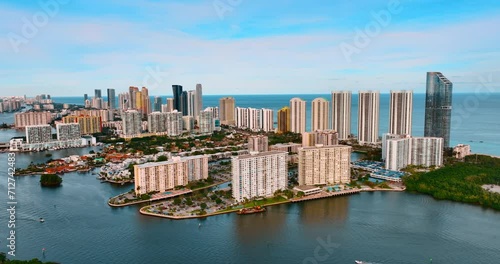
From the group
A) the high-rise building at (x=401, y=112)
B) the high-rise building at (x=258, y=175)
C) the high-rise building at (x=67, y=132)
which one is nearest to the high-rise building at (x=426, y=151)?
the high-rise building at (x=401, y=112)

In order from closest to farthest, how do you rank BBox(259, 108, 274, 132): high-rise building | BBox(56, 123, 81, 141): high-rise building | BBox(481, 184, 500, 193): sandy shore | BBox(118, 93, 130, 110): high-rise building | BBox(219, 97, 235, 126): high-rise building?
BBox(481, 184, 500, 193): sandy shore, BBox(56, 123, 81, 141): high-rise building, BBox(259, 108, 274, 132): high-rise building, BBox(219, 97, 235, 126): high-rise building, BBox(118, 93, 130, 110): high-rise building

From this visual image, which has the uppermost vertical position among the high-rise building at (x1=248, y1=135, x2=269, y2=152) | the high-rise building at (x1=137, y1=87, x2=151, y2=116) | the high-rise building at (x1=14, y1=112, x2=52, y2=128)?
the high-rise building at (x1=137, y1=87, x2=151, y2=116)

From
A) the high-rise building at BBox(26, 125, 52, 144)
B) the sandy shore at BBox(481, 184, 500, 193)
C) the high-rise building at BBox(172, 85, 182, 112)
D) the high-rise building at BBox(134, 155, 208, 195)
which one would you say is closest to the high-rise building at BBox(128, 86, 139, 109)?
the high-rise building at BBox(172, 85, 182, 112)

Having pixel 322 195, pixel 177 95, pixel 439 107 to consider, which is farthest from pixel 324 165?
pixel 177 95

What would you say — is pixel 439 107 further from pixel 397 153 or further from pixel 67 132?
pixel 67 132

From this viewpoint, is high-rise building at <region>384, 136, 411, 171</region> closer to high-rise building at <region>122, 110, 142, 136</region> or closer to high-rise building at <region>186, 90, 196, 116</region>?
high-rise building at <region>122, 110, 142, 136</region>

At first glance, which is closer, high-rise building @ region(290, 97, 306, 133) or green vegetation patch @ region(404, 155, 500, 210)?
green vegetation patch @ region(404, 155, 500, 210)

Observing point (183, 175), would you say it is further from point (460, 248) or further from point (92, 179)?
point (460, 248)
